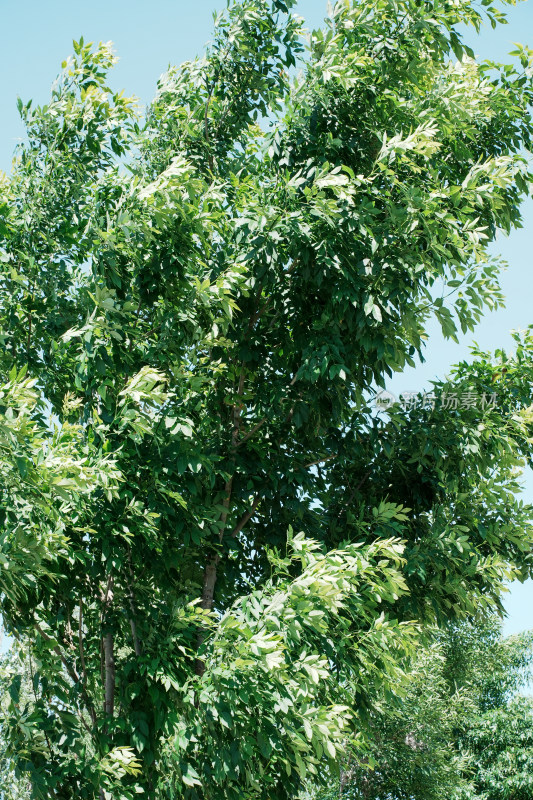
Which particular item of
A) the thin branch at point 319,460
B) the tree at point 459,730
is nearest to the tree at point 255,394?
the thin branch at point 319,460

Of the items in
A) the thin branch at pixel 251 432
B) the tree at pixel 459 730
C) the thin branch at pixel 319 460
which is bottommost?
the tree at pixel 459 730

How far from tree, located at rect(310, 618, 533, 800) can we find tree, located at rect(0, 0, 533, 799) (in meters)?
6.66

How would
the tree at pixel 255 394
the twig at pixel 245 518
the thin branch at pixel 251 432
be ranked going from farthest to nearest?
the twig at pixel 245 518, the thin branch at pixel 251 432, the tree at pixel 255 394

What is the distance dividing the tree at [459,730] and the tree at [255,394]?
6661 mm

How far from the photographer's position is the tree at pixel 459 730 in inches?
587

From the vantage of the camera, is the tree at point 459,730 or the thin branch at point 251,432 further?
the tree at point 459,730

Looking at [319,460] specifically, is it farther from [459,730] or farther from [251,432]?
[459,730]

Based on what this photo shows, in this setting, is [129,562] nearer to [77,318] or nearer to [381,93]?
[77,318]

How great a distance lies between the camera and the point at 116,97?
673 cm

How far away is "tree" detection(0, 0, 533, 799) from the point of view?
5191 millimetres

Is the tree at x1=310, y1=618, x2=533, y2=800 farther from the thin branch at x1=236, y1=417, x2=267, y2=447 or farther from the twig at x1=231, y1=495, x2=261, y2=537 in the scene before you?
the thin branch at x1=236, y1=417, x2=267, y2=447

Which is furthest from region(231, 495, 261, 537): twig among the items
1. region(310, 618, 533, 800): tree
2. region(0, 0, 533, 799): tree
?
region(310, 618, 533, 800): tree

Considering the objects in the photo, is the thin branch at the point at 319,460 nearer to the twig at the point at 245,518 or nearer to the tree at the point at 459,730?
the twig at the point at 245,518

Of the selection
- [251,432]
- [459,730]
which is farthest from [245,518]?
[459,730]
